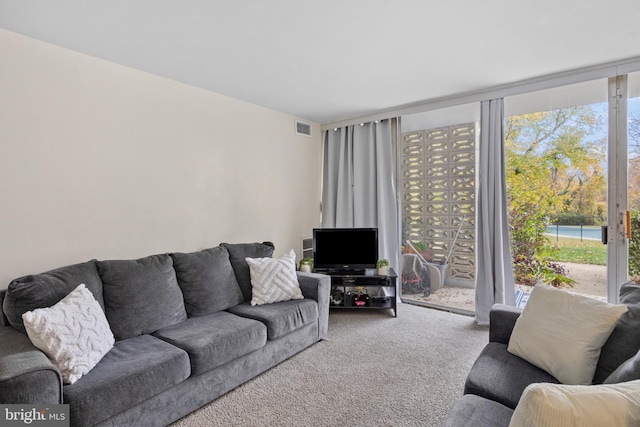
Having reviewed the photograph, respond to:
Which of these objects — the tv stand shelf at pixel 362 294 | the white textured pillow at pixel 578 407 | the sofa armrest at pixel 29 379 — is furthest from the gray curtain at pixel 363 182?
the sofa armrest at pixel 29 379

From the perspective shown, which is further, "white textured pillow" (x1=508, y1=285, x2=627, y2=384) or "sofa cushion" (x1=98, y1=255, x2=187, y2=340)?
"sofa cushion" (x1=98, y1=255, x2=187, y2=340)

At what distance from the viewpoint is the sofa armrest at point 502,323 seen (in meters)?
2.10

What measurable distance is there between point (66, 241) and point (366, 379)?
2.48 metres

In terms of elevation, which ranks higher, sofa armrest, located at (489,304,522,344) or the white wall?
the white wall

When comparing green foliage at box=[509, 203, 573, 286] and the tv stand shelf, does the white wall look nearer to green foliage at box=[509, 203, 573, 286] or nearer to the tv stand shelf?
the tv stand shelf

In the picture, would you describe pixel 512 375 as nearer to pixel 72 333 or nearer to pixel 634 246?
pixel 634 246

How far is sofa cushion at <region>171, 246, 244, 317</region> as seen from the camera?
278 centimetres

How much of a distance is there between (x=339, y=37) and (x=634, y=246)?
3056mm

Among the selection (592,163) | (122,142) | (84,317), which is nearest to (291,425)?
(84,317)

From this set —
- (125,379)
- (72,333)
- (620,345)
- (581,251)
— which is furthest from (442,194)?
(72,333)

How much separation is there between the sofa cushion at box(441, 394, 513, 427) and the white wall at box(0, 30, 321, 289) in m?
2.69

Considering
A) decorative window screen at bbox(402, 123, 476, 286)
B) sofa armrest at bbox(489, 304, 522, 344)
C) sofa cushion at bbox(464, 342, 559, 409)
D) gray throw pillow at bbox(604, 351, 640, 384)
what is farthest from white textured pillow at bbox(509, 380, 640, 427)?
decorative window screen at bbox(402, 123, 476, 286)

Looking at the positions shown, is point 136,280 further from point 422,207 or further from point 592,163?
point 592,163

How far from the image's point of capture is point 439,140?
4.30 meters
